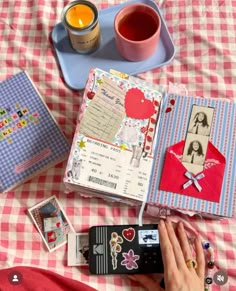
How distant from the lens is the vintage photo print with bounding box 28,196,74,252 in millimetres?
875

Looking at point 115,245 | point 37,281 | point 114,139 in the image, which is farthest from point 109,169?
point 37,281

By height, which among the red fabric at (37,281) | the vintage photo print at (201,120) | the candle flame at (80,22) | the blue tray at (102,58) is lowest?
the red fabric at (37,281)

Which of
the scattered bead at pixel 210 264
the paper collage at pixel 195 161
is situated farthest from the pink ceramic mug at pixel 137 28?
the scattered bead at pixel 210 264

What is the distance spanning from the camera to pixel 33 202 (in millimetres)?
904

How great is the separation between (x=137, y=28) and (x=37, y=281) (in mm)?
581

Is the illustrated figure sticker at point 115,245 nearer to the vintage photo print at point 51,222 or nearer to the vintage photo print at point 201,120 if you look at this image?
the vintage photo print at point 51,222

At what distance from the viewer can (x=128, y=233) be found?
86cm

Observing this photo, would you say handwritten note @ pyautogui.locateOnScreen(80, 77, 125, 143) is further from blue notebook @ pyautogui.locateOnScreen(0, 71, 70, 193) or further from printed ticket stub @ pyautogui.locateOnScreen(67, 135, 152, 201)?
blue notebook @ pyautogui.locateOnScreen(0, 71, 70, 193)

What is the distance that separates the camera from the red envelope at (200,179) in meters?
0.84

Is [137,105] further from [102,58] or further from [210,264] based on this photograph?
[210,264]

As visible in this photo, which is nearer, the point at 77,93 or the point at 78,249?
the point at 78,249

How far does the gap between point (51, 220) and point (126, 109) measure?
286 mm

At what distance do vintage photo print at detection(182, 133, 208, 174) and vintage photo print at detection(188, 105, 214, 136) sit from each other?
0.01 m

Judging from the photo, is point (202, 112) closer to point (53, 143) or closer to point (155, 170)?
point (155, 170)
